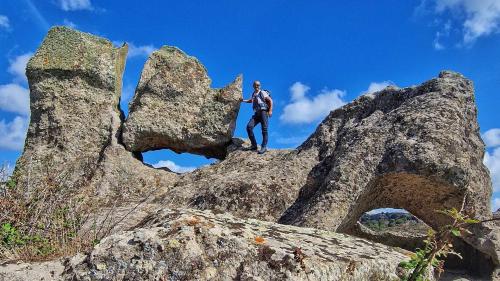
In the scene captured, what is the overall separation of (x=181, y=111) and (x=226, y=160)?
7.40ft

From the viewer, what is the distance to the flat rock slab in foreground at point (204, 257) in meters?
3.67

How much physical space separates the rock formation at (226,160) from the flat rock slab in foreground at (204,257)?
0.05 ft

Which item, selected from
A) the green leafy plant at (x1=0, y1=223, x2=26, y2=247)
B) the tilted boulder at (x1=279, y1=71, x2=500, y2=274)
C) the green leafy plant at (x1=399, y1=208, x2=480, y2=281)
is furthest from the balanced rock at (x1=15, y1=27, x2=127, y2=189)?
the green leafy plant at (x1=399, y1=208, x2=480, y2=281)

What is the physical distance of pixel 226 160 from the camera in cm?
1249

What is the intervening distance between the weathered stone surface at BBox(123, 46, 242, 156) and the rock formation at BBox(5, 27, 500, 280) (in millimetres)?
30

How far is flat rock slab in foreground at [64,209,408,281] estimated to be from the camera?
3.67 m

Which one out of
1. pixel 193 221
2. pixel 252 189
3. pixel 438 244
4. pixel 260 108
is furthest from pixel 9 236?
pixel 260 108

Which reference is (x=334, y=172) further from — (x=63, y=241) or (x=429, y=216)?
(x=63, y=241)

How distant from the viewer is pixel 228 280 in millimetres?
3682

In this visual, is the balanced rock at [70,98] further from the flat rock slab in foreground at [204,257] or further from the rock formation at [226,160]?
the flat rock slab in foreground at [204,257]

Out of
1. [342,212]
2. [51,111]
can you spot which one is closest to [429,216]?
[342,212]

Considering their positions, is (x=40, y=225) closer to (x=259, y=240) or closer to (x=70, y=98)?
(x=259, y=240)

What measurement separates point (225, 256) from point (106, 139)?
1010 centimetres

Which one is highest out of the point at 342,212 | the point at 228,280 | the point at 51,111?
the point at 51,111
